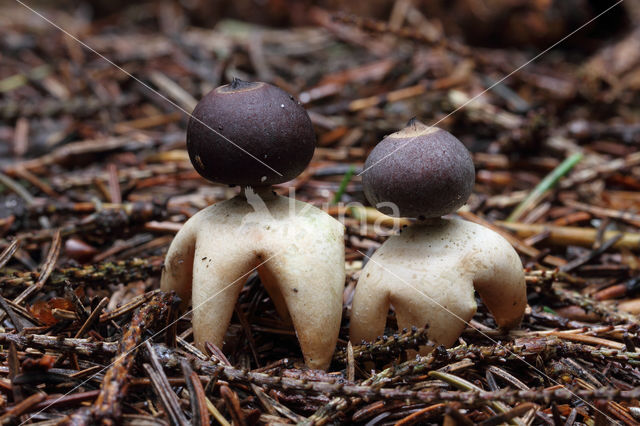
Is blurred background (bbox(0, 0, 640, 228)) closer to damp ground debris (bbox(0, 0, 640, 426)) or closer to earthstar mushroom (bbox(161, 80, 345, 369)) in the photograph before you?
damp ground debris (bbox(0, 0, 640, 426))

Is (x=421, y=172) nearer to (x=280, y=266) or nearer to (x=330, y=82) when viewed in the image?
(x=280, y=266)

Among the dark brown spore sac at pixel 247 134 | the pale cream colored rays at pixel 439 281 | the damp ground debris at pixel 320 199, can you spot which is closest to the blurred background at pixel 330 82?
the damp ground debris at pixel 320 199

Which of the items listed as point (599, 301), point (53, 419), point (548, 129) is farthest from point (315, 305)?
point (548, 129)

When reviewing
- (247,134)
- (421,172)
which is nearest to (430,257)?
(421,172)

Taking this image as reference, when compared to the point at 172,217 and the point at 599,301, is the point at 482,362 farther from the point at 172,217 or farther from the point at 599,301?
the point at 172,217

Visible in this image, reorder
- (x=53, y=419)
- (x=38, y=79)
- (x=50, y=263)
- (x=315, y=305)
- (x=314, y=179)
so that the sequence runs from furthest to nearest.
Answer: (x=38, y=79), (x=314, y=179), (x=50, y=263), (x=315, y=305), (x=53, y=419)

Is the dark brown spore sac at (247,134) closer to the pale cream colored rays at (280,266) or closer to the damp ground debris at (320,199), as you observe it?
the pale cream colored rays at (280,266)

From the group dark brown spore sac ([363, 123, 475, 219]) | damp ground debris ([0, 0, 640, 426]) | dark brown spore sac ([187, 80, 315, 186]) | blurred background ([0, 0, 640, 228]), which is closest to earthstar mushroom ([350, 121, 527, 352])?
dark brown spore sac ([363, 123, 475, 219])

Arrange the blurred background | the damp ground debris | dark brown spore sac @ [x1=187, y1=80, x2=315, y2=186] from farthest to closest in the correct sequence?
1. the blurred background
2. dark brown spore sac @ [x1=187, y1=80, x2=315, y2=186]
3. the damp ground debris
